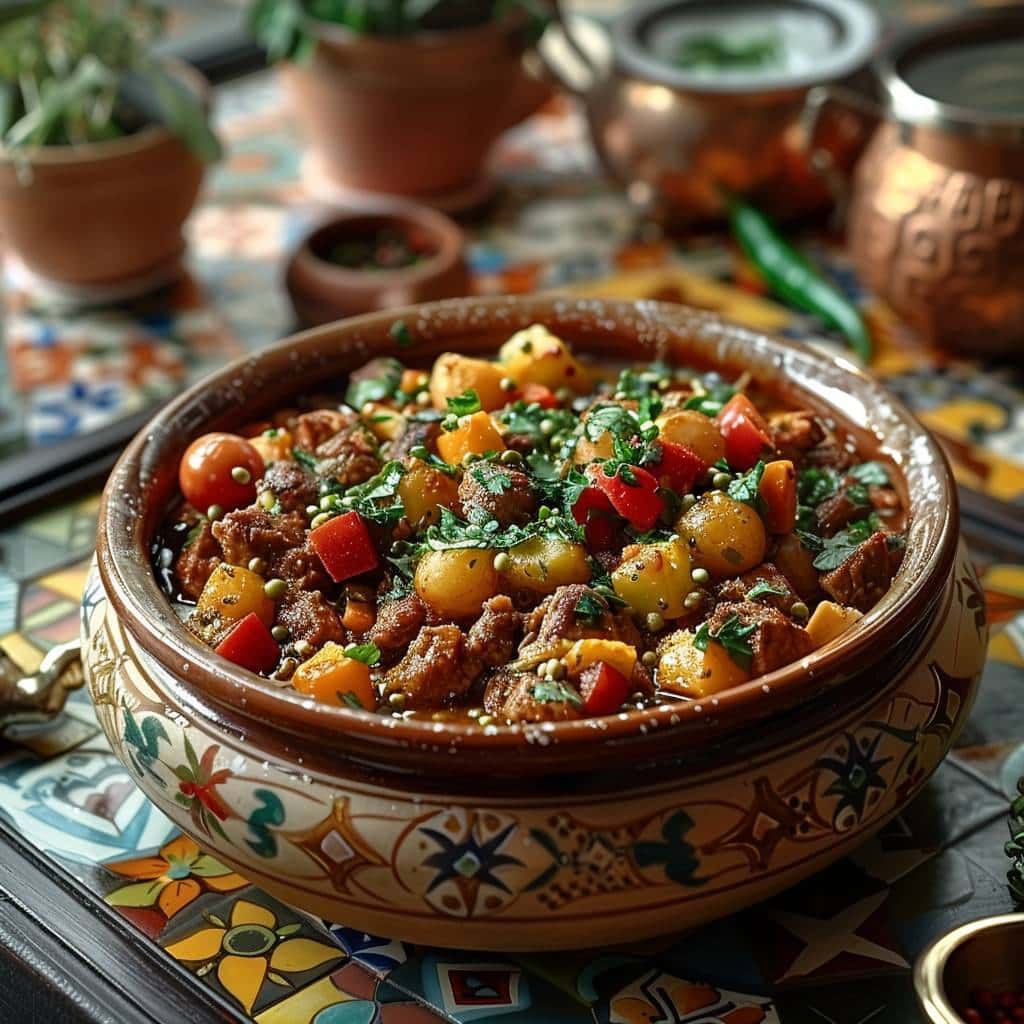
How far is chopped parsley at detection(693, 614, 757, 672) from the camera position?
1672 millimetres

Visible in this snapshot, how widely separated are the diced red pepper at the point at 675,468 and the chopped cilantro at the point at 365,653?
440 mm

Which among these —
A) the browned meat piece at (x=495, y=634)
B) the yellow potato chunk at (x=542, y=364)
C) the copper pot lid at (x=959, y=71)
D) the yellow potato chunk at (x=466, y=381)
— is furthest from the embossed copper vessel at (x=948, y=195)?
the browned meat piece at (x=495, y=634)

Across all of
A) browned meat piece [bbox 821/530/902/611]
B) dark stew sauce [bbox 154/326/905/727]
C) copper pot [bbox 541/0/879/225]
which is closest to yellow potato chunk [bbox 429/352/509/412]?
dark stew sauce [bbox 154/326/905/727]

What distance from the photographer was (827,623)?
5.76ft

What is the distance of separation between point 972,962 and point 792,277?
2.12m

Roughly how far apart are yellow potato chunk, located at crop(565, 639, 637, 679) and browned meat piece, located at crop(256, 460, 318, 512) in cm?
52

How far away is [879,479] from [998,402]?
3.95ft

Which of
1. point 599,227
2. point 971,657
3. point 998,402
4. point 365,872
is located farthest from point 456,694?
point 599,227

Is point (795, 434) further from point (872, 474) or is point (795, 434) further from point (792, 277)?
point (792, 277)

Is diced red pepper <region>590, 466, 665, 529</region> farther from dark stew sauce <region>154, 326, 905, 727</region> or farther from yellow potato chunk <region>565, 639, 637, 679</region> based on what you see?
yellow potato chunk <region>565, 639, 637, 679</region>

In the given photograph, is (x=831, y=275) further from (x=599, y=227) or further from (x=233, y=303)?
(x=233, y=303)

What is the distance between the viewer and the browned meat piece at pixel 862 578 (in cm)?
183

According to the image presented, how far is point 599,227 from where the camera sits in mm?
3947

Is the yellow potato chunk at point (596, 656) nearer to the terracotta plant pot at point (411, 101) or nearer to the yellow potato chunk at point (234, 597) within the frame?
the yellow potato chunk at point (234, 597)
